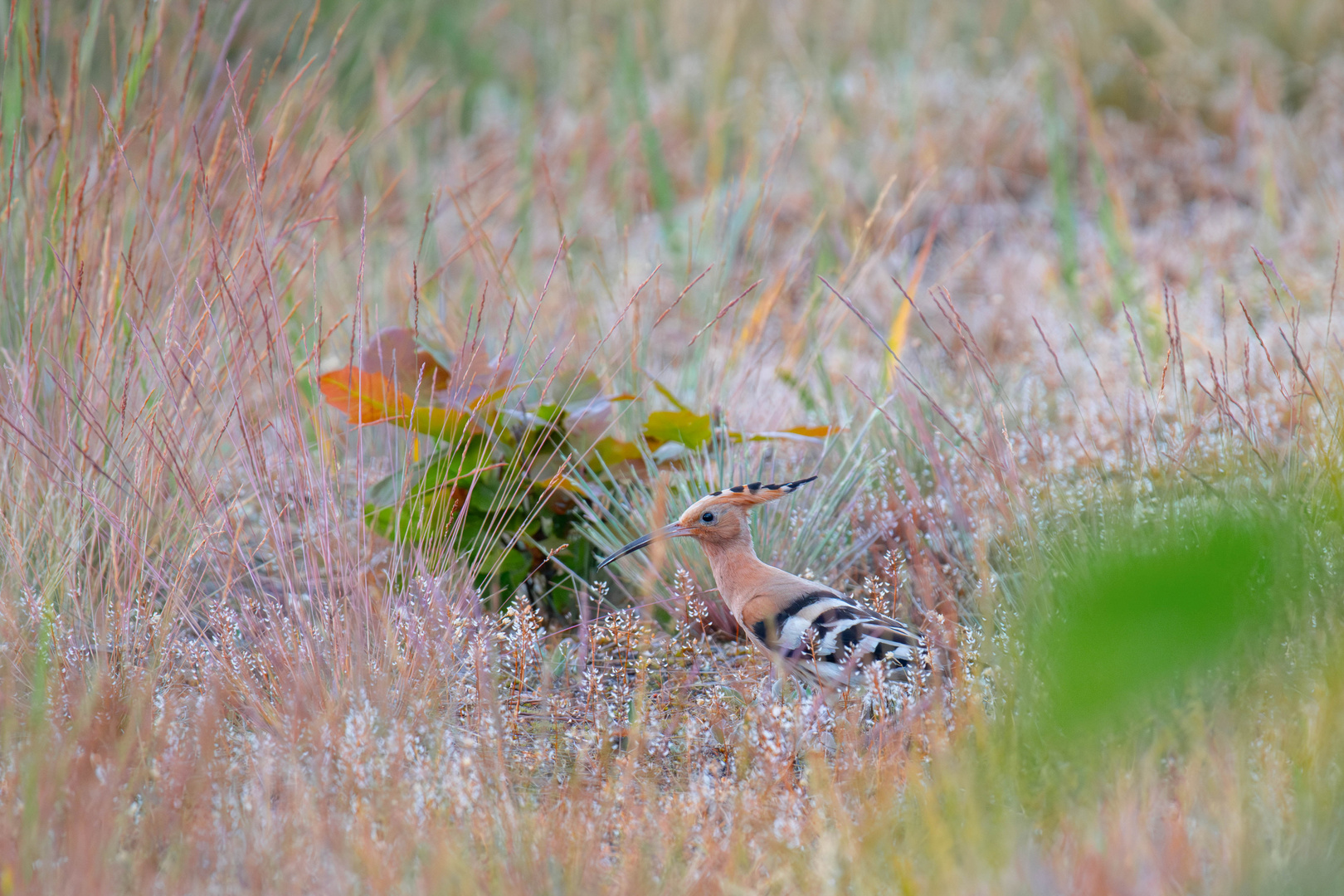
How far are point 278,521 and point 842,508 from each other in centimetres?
112

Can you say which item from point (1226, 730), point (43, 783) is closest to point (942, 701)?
point (1226, 730)

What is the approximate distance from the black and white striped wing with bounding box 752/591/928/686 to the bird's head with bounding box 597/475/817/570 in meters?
0.19

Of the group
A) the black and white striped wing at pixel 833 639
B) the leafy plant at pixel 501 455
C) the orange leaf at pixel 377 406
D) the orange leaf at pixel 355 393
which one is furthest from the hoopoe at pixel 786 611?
the orange leaf at pixel 355 393

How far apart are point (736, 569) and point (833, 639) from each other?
26 cm

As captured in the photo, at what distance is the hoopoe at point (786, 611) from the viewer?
6.15ft

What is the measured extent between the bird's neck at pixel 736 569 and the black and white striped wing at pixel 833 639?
9cm

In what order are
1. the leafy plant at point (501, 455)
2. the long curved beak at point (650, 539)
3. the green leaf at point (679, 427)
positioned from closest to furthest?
the long curved beak at point (650, 539)
the leafy plant at point (501, 455)
the green leaf at point (679, 427)

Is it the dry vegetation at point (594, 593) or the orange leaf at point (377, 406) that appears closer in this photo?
the dry vegetation at point (594, 593)

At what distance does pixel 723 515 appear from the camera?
207 cm

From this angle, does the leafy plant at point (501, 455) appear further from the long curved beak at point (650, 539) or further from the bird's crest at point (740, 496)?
the bird's crest at point (740, 496)

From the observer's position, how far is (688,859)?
151 centimetres

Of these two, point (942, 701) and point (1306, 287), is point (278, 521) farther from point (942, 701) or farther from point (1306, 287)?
point (1306, 287)

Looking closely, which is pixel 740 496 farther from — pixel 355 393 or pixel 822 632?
pixel 355 393

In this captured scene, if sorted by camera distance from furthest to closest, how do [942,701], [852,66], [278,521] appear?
[852,66]
[278,521]
[942,701]
